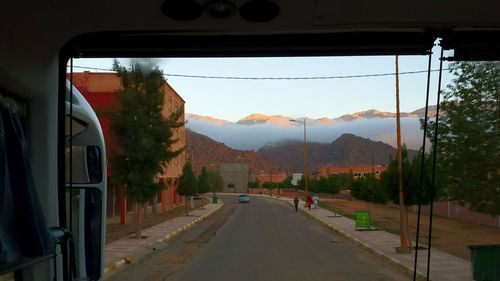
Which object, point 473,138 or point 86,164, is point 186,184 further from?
point 86,164

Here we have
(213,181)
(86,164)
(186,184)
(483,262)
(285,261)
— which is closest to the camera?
(86,164)

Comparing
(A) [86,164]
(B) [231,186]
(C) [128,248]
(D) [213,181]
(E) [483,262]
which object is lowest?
(B) [231,186]

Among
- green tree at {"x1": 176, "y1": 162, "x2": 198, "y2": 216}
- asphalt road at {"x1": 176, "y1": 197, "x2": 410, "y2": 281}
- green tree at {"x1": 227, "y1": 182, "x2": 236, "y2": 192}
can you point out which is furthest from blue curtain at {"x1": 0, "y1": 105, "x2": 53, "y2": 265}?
green tree at {"x1": 227, "y1": 182, "x2": 236, "y2": 192}

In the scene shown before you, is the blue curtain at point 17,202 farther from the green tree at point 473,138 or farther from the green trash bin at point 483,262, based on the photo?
the green tree at point 473,138

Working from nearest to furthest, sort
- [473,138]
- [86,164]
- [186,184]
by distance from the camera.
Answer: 1. [86,164]
2. [473,138]
3. [186,184]

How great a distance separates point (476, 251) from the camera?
748cm

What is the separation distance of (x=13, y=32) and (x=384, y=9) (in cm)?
184

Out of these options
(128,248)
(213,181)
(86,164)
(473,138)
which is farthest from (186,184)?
(213,181)

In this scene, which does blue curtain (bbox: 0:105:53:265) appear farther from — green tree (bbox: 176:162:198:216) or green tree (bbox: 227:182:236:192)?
green tree (bbox: 227:182:236:192)

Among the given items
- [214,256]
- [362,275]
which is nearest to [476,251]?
[362,275]

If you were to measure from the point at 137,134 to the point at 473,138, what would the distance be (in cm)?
1634

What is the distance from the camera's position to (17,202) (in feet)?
8.78

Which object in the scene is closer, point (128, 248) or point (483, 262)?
point (483, 262)

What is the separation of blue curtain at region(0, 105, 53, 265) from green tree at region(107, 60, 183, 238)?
23.9 meters
